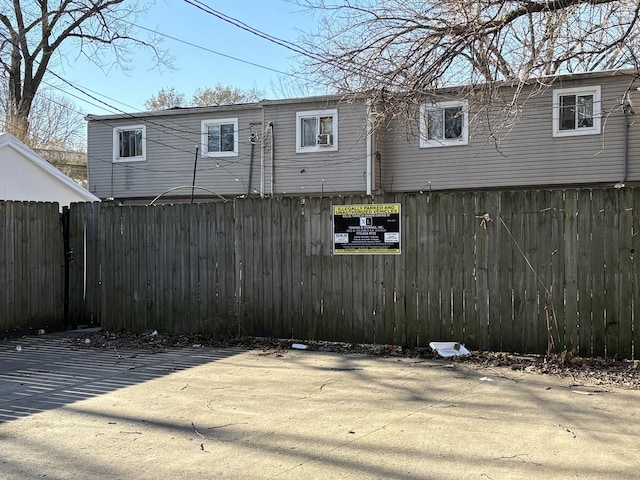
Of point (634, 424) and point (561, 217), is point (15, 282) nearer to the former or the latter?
point (561, 217)

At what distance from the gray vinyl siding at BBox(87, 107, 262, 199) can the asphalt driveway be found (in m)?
13.2

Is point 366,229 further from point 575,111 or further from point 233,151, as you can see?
point 233,151

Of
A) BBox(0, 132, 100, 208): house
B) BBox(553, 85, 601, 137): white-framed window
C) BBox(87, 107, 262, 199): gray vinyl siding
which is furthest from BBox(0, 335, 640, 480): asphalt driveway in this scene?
BBox(87, 107, 262, 199): gray vinyl siding

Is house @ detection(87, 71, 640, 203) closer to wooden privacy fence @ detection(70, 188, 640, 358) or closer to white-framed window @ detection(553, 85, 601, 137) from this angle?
white-framed window @ detection(553, 85, 601, 137)

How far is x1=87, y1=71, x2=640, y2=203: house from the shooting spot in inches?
648

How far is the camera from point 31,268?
10242 millimetres

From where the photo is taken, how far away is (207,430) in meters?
5.21

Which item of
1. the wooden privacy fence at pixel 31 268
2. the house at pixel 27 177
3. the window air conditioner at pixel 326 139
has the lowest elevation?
the wooden privacy fence at pixel 31 268

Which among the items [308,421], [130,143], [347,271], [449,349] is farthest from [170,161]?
[308,421]

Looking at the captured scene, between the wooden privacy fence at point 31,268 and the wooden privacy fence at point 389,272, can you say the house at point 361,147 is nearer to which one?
the wooden privacy fence at point 31,268

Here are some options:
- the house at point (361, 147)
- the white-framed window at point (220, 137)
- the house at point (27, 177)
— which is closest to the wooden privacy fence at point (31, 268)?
the house at point (361, 147)

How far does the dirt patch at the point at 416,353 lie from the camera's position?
22.5 ft

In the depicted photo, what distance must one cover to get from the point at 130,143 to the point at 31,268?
42.0 feet

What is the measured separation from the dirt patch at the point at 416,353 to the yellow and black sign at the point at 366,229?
1.32m
